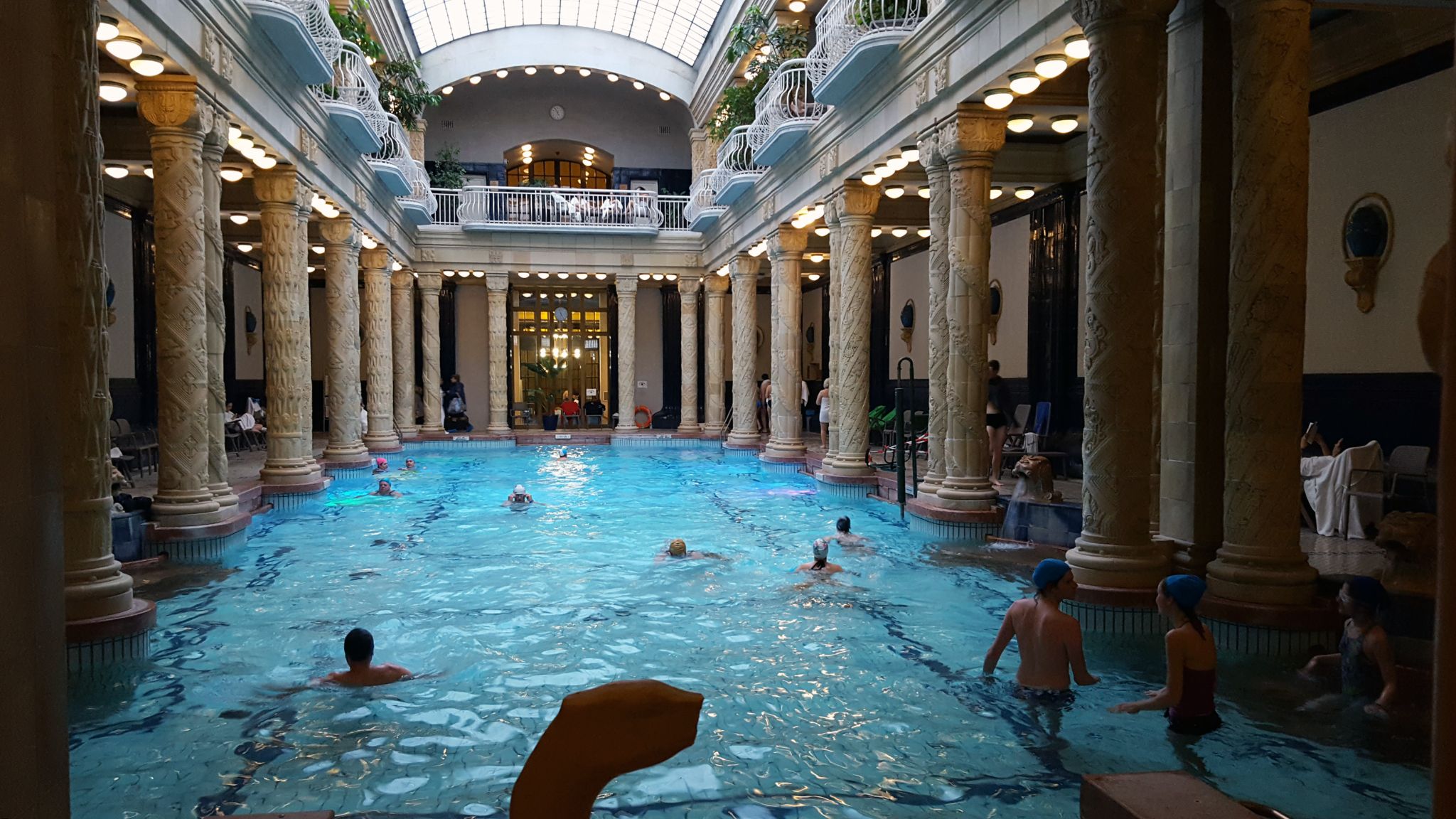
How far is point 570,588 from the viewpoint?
9391mm

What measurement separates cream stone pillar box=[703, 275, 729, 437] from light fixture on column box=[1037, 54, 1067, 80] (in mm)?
16852

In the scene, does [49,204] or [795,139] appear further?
[795,139]

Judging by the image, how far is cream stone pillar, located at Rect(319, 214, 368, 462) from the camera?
706 inches

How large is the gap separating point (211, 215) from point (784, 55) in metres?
11.7

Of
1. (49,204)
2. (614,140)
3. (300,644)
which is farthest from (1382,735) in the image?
(614,140)

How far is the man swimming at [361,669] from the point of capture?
627 centimetres

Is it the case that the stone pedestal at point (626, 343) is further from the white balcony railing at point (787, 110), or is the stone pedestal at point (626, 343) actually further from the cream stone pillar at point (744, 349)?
the white balcony railing at point (787, 110)

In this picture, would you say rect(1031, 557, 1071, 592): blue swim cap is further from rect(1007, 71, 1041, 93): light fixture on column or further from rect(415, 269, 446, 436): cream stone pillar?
rect(415, 269, 446, 436): cream stone pillar

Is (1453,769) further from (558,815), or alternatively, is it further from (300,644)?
(300,644)

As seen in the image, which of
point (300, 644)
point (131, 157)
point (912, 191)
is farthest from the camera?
point (912, 191)

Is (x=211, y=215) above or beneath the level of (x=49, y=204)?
above

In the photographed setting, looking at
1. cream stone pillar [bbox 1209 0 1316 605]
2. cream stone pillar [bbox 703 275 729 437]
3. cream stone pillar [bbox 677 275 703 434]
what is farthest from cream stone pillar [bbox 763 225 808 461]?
cream stone pillar [bbox 1209 0 1316 605]

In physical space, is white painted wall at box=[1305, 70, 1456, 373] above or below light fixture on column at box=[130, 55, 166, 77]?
below

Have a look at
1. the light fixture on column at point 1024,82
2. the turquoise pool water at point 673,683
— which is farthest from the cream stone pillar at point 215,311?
the light fixture on column at point 1024,82
